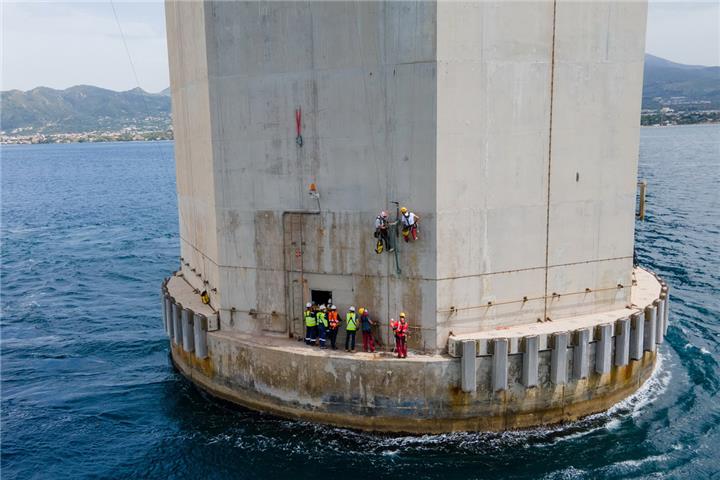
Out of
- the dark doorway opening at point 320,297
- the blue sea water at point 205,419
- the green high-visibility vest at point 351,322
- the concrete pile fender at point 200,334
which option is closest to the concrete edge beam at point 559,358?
the blue sea water at point 205,419

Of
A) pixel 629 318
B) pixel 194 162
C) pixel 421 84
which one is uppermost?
pixel 421 84

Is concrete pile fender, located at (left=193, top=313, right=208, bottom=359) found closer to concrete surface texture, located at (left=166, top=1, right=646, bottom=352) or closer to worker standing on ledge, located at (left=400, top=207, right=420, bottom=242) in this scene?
concrete surface texture, located at (left=166, top=1, right=646, bottom=352)

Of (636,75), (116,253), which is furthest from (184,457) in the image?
(116,253)

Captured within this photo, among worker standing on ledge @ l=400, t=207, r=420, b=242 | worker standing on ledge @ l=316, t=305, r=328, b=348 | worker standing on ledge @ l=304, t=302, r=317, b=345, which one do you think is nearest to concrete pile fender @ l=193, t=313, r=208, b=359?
worker standing on ledge @ l=304, t=302, r=317, b=345

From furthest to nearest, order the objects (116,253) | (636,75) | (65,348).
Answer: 1. (116,253)
2. (65,348)
3. (636,75)

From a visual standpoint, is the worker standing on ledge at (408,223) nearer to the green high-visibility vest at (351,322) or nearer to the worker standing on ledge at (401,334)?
the worker standing on ledge at (401,334)

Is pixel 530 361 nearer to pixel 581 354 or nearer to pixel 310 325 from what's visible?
pixel 581 354

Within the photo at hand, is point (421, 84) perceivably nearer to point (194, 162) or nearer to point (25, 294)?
point (194, 162)

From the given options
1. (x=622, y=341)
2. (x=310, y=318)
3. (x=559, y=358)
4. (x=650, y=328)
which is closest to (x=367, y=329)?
(x=310, y=318)
